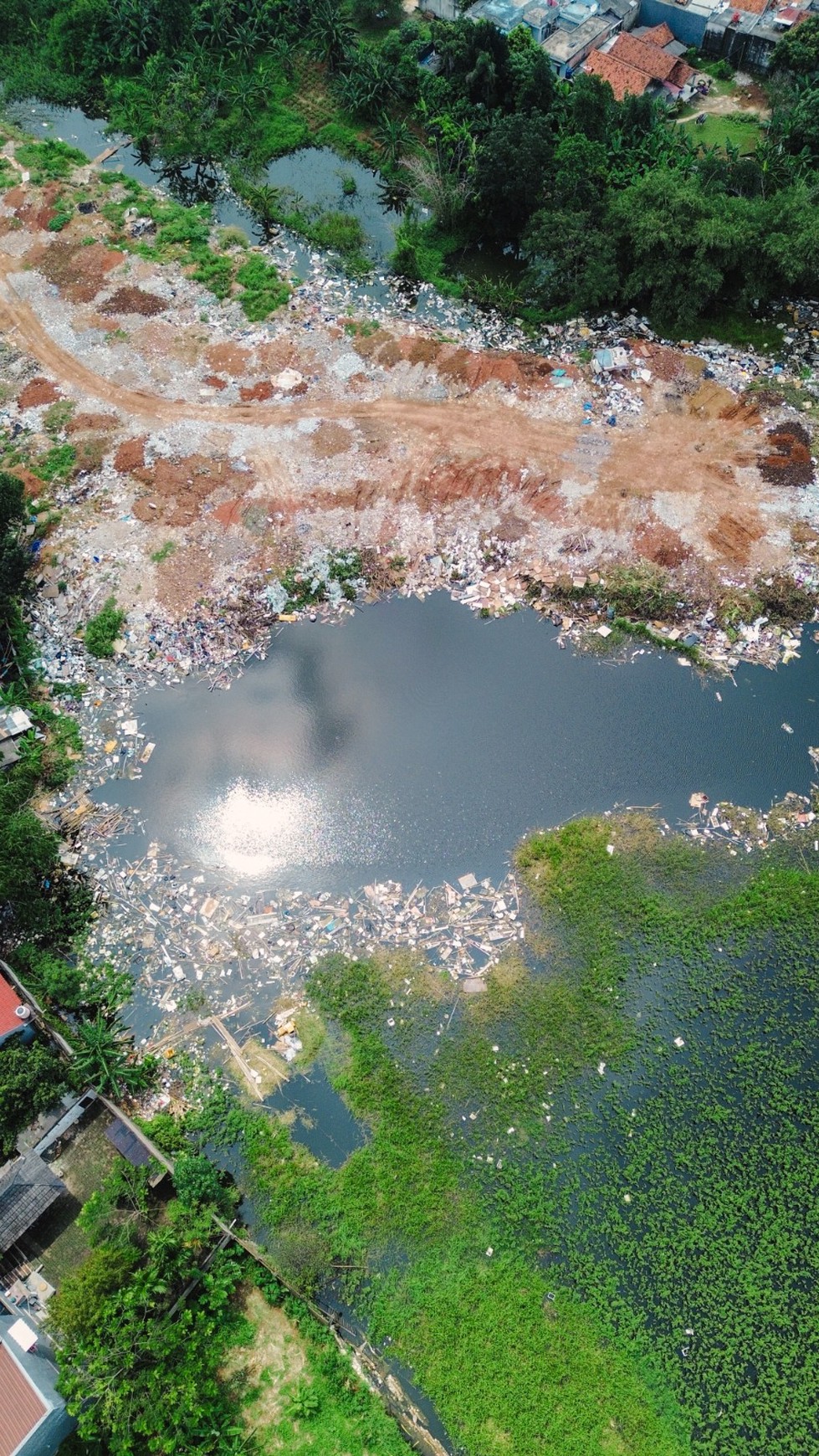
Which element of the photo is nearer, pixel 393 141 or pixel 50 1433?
pixel 50 1433

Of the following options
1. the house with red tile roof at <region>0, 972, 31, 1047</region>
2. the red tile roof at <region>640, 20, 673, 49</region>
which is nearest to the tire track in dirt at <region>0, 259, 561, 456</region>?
the house with red tile roof at <region>0, 972, 31, 1047</region>

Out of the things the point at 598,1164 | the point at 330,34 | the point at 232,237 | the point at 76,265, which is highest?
the point at 330,34

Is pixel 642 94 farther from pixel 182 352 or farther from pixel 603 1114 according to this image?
pixel 603 1114

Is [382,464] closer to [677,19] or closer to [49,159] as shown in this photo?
[49,159]

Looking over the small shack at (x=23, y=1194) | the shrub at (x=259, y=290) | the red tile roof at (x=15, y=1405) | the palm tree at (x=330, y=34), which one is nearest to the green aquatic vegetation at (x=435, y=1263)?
the small shack at (x=23, y=1194)

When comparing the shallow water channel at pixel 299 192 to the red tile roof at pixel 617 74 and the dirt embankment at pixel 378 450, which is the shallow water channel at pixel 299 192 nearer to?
the dirt embankment at pixel 378 450

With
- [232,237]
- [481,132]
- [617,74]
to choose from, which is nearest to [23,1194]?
[232,237]
